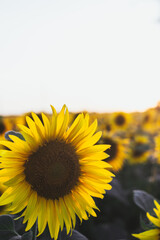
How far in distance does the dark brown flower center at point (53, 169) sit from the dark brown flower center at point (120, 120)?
6.33 meters

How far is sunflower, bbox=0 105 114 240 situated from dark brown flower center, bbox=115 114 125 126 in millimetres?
6309

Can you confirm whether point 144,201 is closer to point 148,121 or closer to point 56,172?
point 56,172

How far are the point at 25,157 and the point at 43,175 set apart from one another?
140 millimetres

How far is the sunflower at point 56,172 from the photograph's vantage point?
4.66ft

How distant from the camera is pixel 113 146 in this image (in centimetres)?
448

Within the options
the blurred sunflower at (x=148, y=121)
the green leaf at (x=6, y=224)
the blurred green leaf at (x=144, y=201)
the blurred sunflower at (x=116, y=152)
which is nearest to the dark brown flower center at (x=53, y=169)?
the green leaf at (x=6, y=224)

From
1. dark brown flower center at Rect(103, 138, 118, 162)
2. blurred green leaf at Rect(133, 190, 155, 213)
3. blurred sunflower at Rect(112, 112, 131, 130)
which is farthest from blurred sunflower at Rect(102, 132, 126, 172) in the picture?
blurred sunflower at Rect(112, 112, 131, 130)

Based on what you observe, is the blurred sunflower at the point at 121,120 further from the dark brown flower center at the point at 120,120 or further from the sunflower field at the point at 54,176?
the sunflower field at the point at 54,176

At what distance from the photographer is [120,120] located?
7.90 metres

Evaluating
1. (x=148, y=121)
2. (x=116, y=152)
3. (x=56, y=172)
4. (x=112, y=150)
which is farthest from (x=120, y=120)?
(x=56, y=172)

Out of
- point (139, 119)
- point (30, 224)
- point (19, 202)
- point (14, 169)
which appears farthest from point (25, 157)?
point (139, 119)

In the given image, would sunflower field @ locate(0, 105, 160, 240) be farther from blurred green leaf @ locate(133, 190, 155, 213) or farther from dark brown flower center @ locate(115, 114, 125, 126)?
dark brown flower center @ locate(115, 114, 125, 126)

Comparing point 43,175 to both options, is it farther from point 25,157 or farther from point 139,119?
point 139,119

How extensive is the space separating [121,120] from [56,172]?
6531mm
